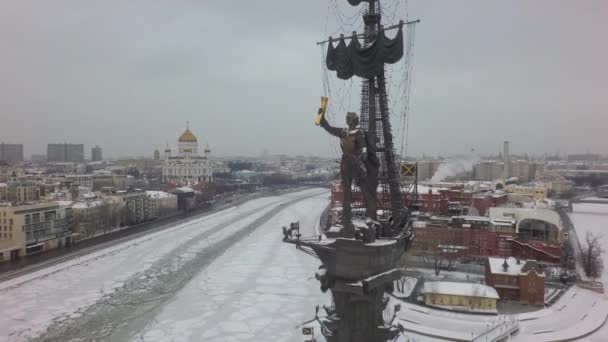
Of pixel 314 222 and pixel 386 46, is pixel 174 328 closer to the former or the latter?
pixel 386 46

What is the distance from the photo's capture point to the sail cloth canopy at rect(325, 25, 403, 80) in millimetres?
9180

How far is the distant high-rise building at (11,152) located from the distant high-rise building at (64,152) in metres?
72.6

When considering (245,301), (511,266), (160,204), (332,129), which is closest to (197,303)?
(245,301)

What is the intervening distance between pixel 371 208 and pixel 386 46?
152 inches

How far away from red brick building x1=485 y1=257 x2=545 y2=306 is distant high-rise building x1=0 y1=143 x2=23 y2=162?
85934 millimetres

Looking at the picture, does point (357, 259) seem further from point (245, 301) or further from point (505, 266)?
point (505, 266)

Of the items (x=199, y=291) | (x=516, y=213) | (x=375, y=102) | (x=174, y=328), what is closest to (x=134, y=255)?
(x=199, y=291)

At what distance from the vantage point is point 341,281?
6809 mm

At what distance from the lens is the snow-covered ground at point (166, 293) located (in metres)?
18.8

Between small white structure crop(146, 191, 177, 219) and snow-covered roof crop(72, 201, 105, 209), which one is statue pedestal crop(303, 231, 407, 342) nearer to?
snow-covered roof crop(72, 201, 105, 209)

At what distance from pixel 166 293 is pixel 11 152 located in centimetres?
8006

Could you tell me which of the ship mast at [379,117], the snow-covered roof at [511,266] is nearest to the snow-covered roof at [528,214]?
the snow-covered roof at [511,266]

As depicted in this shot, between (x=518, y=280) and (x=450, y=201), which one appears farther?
(x=450, y=201)

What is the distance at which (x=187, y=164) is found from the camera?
95562 mm
